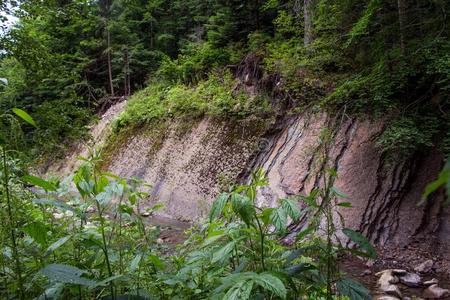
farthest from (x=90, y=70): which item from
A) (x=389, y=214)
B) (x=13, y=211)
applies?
(x=13, y=211)

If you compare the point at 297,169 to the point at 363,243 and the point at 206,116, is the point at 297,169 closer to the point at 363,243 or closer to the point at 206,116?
the point at 206,116

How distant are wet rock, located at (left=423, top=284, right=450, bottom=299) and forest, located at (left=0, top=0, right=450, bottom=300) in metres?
0.82

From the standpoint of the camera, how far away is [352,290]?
1.33 metres

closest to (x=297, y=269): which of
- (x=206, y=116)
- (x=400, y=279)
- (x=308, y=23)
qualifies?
(x=400, y=279)

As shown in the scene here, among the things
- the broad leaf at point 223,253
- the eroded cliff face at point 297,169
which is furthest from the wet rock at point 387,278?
the broad leaf at point 223,253

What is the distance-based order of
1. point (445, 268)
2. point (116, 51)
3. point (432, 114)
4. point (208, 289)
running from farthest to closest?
1. point (116, 51)
2. point (432, 114)
3. point (445, 268)
4. point (208, 289)

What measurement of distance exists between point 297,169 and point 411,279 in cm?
277

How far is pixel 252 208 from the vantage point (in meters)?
1.38

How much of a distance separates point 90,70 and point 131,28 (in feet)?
9.70

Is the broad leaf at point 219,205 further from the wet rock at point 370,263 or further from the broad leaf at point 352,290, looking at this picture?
the wet rock at point 370,263

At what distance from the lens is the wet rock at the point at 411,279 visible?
4246 millimetres

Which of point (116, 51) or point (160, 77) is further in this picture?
point (116, 51)

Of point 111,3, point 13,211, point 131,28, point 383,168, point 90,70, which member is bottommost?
point 383,168

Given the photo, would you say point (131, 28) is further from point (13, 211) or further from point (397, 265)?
A: point (13, 211)
